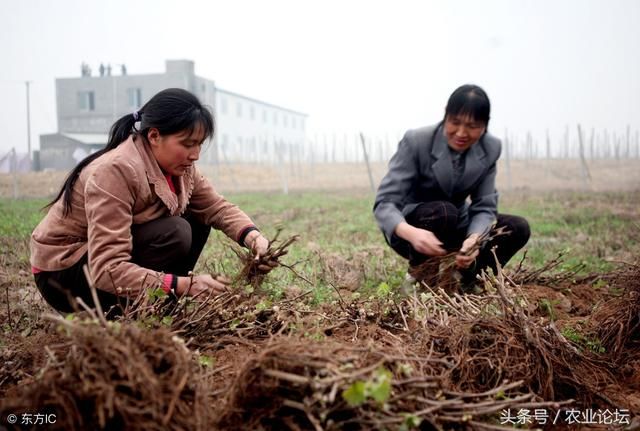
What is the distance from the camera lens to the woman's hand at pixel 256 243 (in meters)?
2.72

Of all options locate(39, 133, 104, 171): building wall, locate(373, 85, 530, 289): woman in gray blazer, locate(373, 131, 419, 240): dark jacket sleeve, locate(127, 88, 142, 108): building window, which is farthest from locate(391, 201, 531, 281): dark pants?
locate(127, 88, 142, 108): building window

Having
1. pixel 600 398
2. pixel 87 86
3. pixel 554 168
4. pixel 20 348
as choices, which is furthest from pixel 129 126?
pixel 87 86

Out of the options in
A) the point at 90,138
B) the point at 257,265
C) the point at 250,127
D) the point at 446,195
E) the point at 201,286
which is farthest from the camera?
the point at 250,127

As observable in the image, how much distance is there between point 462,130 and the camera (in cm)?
313

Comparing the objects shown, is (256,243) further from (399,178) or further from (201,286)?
(399,178)

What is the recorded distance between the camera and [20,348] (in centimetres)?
215

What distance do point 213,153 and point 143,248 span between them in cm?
3430

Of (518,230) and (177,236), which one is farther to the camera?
(518,230)

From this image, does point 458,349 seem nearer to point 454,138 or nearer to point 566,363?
point 566,363

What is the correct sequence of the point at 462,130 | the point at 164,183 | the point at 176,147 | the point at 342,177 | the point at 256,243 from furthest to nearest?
the point at 342,177 → the point at 462,130 → the point at 256,243 → the point at 164,183 → the point at 176,147

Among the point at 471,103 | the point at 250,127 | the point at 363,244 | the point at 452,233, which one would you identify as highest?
the point at 250,127

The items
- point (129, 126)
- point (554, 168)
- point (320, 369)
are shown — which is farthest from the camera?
point (554, 168)

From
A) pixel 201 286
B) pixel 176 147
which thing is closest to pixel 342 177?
pixel 176 147

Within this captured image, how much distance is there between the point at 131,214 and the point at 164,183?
0.73 feet
